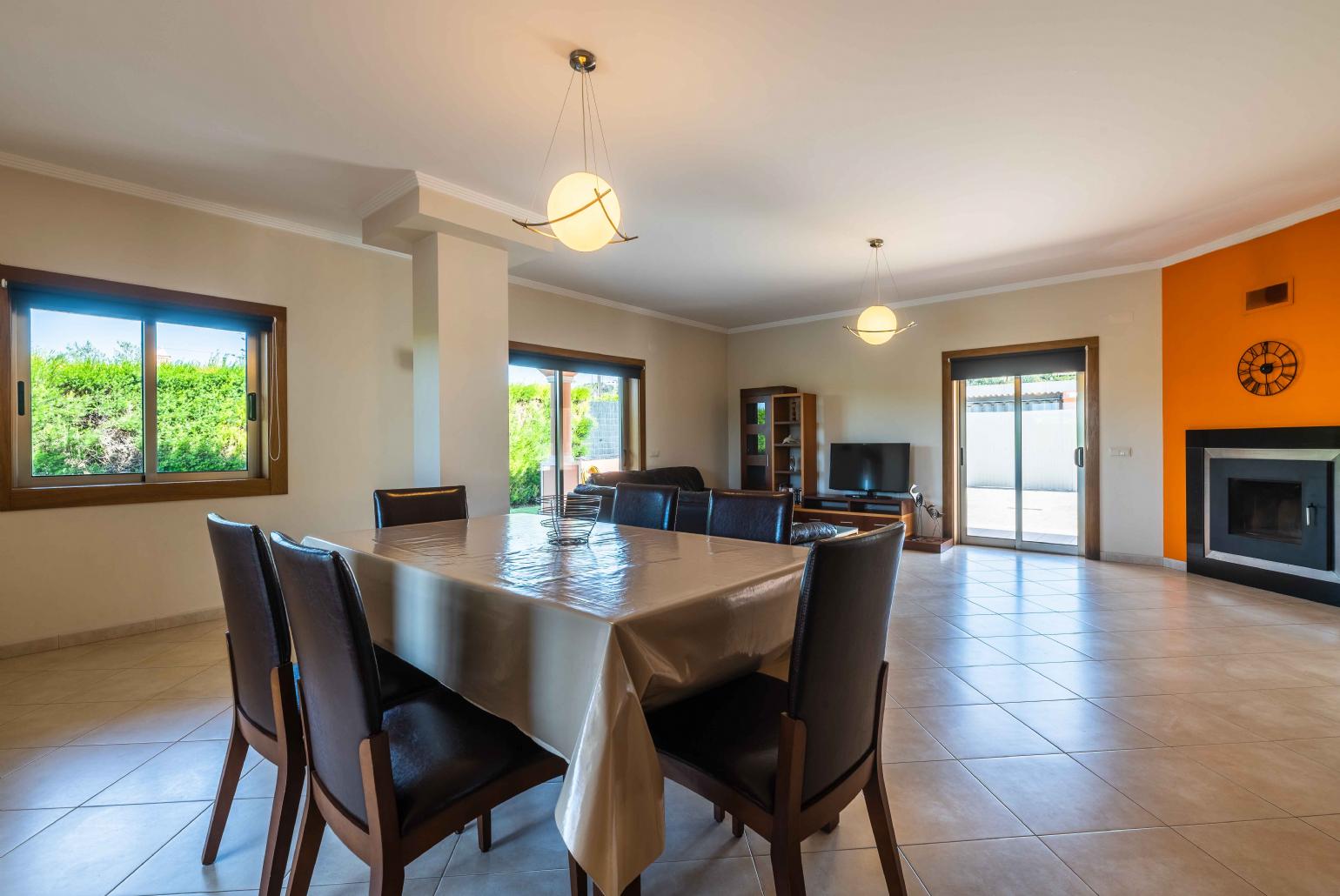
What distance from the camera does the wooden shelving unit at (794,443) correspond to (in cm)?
714

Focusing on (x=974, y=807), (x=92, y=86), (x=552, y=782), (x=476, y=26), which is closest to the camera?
(x=974, y=807)

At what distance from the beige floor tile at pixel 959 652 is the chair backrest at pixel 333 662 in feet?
9.18

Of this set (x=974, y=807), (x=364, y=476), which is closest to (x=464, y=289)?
(x=364, y=476)

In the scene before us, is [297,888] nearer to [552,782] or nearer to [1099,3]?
[552,782]

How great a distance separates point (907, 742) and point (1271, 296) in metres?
4.59

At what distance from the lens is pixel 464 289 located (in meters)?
3.84

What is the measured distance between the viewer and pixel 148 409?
11.7ft

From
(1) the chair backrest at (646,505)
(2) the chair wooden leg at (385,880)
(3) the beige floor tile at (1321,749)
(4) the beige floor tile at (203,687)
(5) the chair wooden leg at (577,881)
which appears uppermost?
(1) the chair backrest at (646,505)

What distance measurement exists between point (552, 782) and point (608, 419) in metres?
4.82

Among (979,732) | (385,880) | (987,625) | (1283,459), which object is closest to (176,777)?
(385,880)

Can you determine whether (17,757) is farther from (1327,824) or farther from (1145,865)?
(1327,824)

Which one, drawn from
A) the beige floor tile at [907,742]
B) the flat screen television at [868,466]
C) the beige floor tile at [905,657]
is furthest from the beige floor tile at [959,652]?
the flat screen television at [868,466]

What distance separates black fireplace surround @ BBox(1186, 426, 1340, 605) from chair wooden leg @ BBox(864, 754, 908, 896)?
180 inches

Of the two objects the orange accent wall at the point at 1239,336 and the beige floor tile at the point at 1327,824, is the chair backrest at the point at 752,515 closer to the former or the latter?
the beige floor tile at the point at 1327,824
